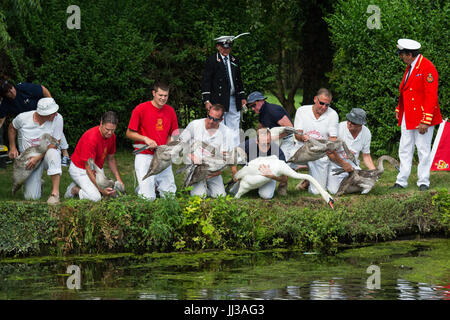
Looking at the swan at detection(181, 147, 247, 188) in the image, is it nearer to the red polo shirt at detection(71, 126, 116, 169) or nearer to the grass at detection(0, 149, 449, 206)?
the grass at detection(0, 149, 449, 206)

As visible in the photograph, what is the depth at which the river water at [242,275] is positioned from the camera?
8.08 meters

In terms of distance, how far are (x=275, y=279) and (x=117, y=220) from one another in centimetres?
225

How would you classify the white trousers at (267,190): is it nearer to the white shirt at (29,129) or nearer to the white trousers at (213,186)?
the white trousers at (213,186)

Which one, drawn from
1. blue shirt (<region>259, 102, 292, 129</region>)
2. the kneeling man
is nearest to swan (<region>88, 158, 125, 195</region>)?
the kneeling man

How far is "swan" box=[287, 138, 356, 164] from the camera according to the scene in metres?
11.0

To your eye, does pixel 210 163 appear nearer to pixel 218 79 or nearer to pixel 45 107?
pixel 45 107

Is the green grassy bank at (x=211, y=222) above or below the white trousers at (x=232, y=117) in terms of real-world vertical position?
below

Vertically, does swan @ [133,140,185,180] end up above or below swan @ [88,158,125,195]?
above

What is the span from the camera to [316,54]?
1781cm

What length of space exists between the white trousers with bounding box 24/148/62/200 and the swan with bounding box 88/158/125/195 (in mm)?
519

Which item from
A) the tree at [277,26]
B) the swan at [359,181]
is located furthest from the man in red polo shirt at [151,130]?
the tree at [277,26]

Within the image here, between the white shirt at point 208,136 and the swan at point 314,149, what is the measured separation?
0.94 metres
